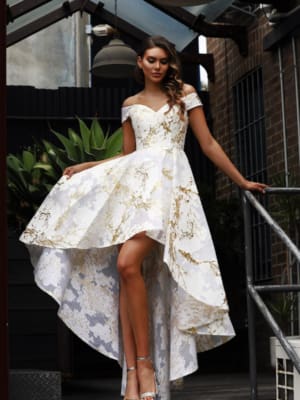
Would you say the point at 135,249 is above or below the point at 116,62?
below

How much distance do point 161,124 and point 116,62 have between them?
455 centimetres

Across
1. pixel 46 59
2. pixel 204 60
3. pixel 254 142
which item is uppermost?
pixel 46 59

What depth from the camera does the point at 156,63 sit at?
384 cm

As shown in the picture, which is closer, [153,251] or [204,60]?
[153,251]

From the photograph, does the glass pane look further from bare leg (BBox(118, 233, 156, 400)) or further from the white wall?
the white wall

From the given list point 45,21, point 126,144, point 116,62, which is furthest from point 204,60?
point 126,144

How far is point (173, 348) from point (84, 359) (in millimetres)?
4235

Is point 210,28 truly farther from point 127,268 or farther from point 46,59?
point 46,59

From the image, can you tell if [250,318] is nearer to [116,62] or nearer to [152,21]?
[116,62]

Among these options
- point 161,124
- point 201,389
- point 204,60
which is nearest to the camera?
point 161,124

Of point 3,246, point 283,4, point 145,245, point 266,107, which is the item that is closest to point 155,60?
point 145,245

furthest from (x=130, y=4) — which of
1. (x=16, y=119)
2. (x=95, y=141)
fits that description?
(x=95, y=141)

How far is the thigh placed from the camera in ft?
12.2

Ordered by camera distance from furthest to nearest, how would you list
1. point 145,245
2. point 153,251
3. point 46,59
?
point 46,59
point 153,251
point 145,245
